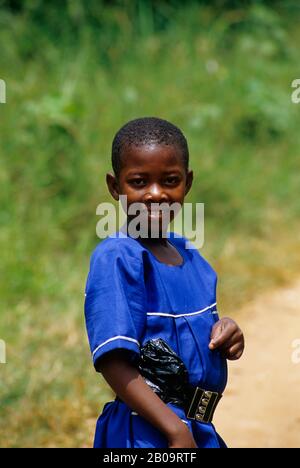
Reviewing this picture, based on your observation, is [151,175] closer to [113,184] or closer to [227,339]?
[113,184]

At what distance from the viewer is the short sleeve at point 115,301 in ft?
6.66

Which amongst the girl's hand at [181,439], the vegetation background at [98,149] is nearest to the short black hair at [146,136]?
the girl's hand at [181,439]

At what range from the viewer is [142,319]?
209cm

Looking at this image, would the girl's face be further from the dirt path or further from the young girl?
the dirt path

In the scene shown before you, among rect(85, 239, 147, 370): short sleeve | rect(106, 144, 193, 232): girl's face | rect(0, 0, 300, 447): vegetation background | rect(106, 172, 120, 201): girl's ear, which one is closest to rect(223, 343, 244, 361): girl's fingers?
rect(85, 239, 147, 370): short sleeve

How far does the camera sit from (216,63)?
24.2 feet

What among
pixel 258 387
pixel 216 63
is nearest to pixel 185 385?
pixel 258 387

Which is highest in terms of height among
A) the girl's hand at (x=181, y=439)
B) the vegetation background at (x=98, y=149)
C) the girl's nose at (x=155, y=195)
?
the vegetation background at (x=98, y=149)

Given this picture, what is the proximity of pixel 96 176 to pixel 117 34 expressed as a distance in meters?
2.30

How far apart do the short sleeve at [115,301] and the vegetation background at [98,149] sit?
1550mm

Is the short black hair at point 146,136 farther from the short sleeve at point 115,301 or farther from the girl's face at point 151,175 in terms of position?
the short sleeve at point 115,301

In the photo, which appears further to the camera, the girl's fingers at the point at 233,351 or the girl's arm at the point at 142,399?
the girl's fingers at the point at 233,351

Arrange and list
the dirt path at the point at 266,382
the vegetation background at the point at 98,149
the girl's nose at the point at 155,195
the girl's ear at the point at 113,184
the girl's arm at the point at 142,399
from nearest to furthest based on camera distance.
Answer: the girl's arm at the point at 142,399 < the girl's nose at the point at 155,195 < the girl's ear at the point at 113,184 < the dirt path at the point at 266,382 < the vegetation background at the point at 98,149

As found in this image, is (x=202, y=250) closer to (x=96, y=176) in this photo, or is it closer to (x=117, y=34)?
(x=96, y=176)
